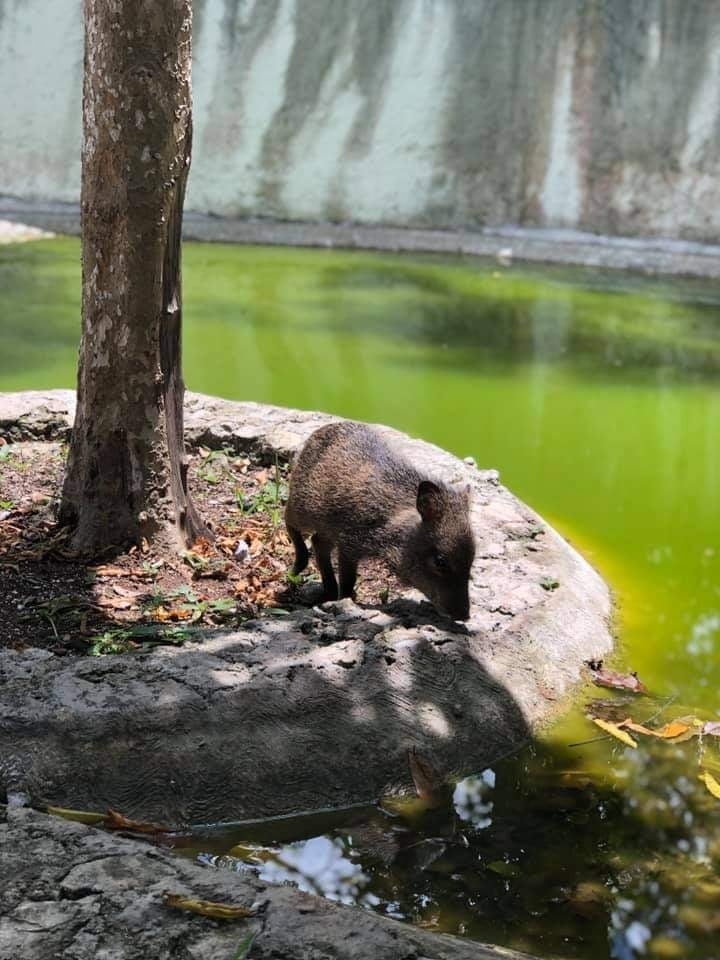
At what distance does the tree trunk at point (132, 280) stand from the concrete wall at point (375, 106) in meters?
15.1

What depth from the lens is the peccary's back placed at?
16.4 ft

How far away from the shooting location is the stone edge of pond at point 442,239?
57.4ft

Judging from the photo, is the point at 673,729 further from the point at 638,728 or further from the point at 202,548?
the point at 202,548

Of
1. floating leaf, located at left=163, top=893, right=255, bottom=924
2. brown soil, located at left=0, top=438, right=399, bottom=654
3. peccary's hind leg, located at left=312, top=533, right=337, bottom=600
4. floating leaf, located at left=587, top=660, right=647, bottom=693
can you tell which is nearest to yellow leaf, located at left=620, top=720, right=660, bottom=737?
floating leaf, located at left=587, top=660, right=647, bottom=693

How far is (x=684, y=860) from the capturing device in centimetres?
384

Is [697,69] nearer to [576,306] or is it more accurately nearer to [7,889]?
[576,306]

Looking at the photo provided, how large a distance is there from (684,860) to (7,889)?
2.18m

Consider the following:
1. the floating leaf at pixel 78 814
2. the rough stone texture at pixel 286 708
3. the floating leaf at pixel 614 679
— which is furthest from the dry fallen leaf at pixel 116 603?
the floating leaf at pixel 614 679

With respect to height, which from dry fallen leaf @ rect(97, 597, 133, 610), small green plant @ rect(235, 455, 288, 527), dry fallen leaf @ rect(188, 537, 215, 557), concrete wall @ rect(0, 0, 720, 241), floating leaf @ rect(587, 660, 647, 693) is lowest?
floating leaf @ rect(587, 660, 647, 693)

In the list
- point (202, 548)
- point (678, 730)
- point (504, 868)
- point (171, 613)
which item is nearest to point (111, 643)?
point (171, 613)

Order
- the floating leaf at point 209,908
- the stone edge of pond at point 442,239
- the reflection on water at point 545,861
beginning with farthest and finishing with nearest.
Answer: the stone edge of pond at point 442,239 < the reflection on water at point 545,861 < the floating leaf at point 209,908

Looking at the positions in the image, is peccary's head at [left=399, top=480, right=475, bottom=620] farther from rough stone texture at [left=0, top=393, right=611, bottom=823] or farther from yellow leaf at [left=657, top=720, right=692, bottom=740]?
yellow leaf at [left=657, top=720, right=692, bottom=740]

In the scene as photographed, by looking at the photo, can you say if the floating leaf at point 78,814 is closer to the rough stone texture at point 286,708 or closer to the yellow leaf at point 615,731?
the rough stone texture at point 286,708

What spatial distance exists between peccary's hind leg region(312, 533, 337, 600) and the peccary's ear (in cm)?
57
